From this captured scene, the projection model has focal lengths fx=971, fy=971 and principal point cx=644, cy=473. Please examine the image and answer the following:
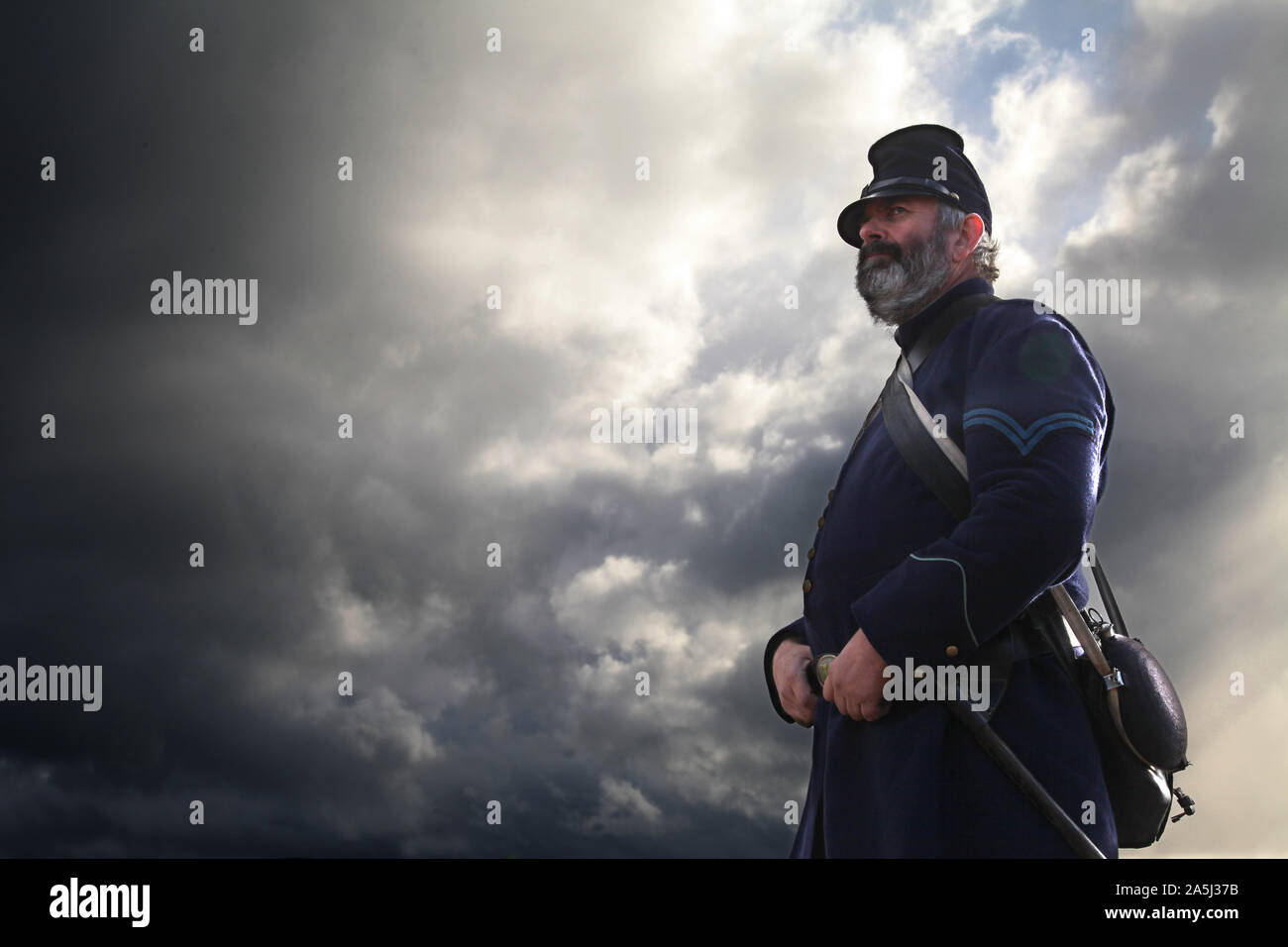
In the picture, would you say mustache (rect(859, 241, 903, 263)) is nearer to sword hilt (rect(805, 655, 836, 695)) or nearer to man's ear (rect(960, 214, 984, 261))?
man's ear (rect(960, 214, 984, 261))

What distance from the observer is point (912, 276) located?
4379 millimetres

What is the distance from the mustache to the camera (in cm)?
441

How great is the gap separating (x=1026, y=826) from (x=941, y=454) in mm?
1370

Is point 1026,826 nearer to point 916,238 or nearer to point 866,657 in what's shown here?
point 866,657

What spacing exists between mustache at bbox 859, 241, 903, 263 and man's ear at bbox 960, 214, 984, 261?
31 centimetres

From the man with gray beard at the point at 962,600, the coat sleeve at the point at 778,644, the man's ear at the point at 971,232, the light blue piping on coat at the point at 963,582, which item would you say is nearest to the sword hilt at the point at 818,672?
the man with gray beard at the point at 962,600

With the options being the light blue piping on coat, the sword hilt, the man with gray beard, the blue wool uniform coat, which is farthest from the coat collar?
the sword hilt

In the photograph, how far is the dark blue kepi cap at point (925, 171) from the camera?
4441 millimetres

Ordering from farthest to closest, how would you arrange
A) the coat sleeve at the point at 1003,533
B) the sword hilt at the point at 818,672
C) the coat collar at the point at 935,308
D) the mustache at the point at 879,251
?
the mustache at the point at 879,251 < the coat collar at the point at 935,308 < the sword hilt at the point at 818,672 < the coat sleeve at the point at 1003,533

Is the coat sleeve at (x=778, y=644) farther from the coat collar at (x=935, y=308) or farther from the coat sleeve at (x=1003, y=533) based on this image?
the coat collar at (x=935, y=308)

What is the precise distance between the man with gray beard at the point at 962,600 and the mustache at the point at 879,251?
0.31 m

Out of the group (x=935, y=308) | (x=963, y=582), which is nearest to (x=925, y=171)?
(x=935, y=308)
